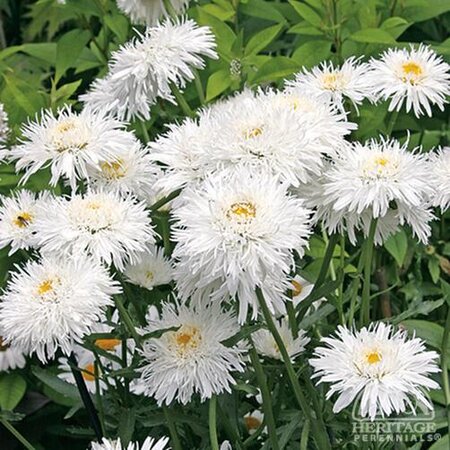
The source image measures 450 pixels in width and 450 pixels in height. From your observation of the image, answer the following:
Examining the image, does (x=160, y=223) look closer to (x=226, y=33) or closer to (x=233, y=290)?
(x=233, y=290)

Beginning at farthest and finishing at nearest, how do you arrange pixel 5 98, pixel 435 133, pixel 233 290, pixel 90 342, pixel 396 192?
pixel 435 133 → pixel 5 98 → pixel 90 342 → pixel 396 192 → pixel 233 290

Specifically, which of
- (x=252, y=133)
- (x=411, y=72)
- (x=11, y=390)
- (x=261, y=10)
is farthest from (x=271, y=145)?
(x=11, y=390)

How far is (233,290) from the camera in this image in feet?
3.05

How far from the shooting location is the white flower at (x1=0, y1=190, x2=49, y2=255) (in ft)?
3.91

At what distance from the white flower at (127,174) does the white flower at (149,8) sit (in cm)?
41

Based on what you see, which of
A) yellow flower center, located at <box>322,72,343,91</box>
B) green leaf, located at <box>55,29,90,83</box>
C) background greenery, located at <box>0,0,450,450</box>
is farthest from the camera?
green leaf, located at <box>55,29,90,83</box>

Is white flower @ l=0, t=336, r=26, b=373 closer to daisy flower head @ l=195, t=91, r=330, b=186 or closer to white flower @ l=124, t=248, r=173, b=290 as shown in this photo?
white flower @ l=124, t=248, r=173, b=290

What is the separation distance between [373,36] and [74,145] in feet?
1.89

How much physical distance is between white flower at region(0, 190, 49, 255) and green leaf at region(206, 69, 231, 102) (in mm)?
371

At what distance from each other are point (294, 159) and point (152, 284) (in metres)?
0.29

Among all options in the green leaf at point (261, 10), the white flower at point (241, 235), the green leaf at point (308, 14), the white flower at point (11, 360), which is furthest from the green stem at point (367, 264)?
the white flower at point (11, 360)

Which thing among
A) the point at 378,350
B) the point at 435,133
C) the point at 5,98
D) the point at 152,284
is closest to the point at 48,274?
the point at 152,284

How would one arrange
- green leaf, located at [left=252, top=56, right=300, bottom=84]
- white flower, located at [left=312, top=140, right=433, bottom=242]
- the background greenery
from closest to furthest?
white flower, located at [left=312, top=140, right=433, bottom=242], the background greenery, green leaf, located at [left=252, top=56, right=300, bottom=84]

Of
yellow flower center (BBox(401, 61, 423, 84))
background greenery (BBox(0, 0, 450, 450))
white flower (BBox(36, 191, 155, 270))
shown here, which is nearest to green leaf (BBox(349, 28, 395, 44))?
background greenery (BBox(0, 0, 450, 450))
